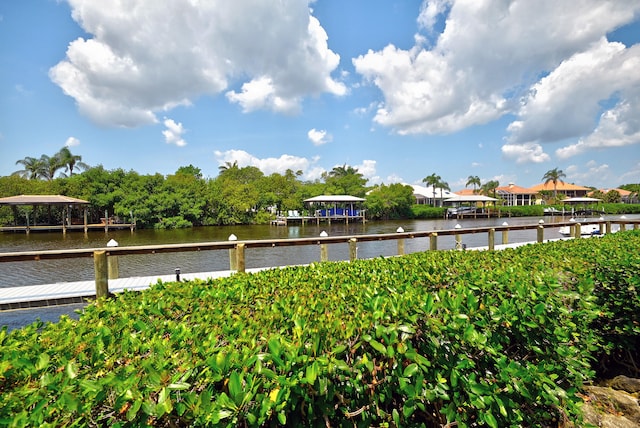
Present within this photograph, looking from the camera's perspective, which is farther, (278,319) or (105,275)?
(105,275)

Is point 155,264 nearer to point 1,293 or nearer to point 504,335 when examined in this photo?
point 1,293

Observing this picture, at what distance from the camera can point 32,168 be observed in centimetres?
4841

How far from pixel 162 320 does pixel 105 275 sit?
5378 millimetres

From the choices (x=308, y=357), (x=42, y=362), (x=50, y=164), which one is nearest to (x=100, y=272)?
(x=42, y=362)

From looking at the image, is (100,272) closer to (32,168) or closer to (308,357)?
(308,357)

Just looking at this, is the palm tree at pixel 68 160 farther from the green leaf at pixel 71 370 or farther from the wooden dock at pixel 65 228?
the green leaf at pixel 71 370

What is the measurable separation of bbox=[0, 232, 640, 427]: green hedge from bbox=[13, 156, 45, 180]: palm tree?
6075 centimetres

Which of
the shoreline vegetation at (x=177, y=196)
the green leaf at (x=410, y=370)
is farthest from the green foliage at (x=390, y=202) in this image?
the green leaf at (x=410, y=370)

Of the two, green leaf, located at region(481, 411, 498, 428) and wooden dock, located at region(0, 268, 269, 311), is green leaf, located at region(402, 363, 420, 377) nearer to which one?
green leaf, located at region(481, 411, 498, 428)

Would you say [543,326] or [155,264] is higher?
[543,326]

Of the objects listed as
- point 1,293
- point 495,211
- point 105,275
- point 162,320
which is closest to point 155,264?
point 1,293

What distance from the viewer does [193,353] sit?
1423 mm

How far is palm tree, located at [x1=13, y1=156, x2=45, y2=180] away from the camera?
1898 inches

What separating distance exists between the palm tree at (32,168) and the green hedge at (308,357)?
60.8 m
